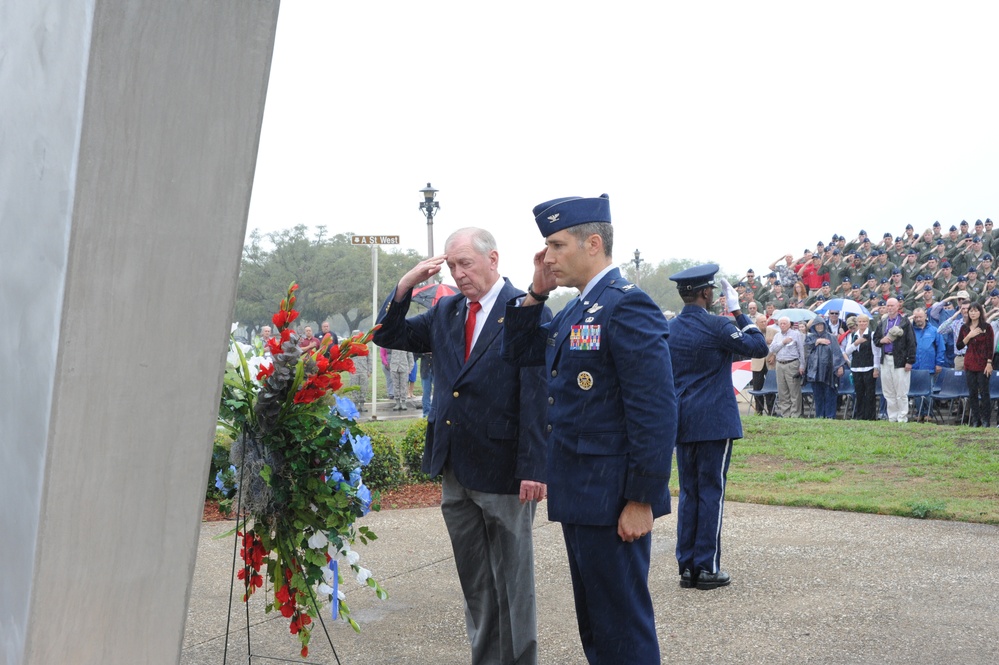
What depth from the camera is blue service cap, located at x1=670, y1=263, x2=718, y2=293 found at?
5.84 m

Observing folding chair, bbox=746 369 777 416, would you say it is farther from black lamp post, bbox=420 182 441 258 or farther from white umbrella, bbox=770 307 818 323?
black lamp post, bbox=420 182 441 258

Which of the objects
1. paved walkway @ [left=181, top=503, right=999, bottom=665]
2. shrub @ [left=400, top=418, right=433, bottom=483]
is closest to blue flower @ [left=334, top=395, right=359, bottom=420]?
paved walkway @ [left=181, top=503, right=999, bottom=665]

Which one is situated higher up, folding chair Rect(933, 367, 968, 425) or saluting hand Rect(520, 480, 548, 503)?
folding chair Rect(933, 367, 968, 425)

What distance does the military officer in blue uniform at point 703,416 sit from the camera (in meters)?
Answer: 5.70

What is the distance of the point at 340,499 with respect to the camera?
3.78m

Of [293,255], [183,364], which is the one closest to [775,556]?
[183,364]

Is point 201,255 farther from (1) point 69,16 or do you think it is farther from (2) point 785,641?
(2) point 785,641

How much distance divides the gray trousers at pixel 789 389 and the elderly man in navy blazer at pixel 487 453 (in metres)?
12.9

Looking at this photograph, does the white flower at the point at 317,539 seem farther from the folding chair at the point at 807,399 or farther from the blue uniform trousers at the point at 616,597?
the folding chair at the point at 807,399

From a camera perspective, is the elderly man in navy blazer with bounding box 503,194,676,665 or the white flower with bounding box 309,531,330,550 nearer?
the elderly man in navy blazer with bounding box 503,194,676,665

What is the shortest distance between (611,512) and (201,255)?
1.92 metres

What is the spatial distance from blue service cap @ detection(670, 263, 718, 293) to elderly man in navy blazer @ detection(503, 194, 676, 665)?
7.73ft

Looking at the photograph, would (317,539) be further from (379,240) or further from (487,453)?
(379,240)

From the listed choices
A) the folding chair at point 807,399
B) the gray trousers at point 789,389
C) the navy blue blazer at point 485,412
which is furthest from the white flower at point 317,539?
the folding chair at point 807,399
